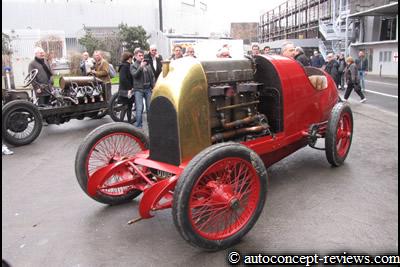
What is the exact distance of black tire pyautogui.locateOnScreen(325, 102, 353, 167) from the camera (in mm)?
4617

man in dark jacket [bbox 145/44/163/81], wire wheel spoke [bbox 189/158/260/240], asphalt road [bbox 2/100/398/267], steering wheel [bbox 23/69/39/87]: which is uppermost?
man in dark jacket [bbox 145/44/163/81]

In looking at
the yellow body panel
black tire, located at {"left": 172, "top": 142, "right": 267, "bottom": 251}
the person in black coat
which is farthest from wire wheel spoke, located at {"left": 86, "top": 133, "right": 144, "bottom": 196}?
the person in black coat

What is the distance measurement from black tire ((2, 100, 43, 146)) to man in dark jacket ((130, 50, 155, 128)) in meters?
1.93

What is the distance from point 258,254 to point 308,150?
129 inches

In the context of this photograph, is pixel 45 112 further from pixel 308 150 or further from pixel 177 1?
pixel 177 1

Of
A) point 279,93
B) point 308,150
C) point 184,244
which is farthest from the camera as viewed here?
point 308,150

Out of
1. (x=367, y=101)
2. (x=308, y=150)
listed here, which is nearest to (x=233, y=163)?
(x=308, y=150)

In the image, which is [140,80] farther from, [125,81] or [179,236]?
[179,236]

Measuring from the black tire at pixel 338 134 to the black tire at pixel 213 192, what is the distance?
188 centimetres

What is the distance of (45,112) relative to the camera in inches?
304

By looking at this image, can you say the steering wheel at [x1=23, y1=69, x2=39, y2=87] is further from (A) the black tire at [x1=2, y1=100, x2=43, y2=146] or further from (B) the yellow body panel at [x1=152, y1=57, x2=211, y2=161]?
(B) the yellow body panel at [x1=152, y1=57, x2=211, y2=161]

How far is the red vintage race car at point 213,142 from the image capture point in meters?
2.97

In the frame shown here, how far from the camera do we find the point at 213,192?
3012 mm

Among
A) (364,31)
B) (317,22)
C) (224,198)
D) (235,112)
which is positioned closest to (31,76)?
(235,112)
